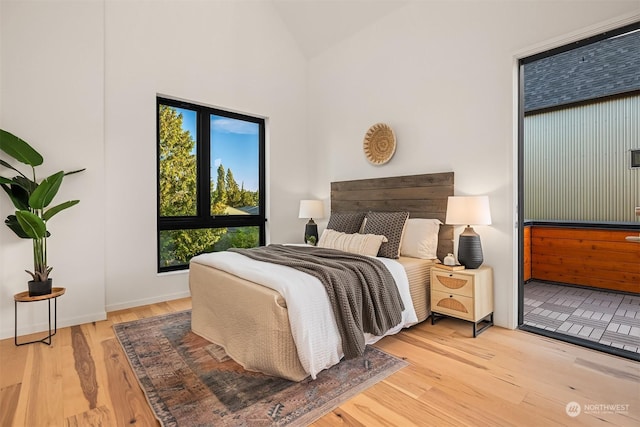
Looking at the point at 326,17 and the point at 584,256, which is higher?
the point at 326,17

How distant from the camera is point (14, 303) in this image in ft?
9.26

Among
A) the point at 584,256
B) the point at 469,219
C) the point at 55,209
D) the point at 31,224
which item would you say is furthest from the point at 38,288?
the point at 584,256

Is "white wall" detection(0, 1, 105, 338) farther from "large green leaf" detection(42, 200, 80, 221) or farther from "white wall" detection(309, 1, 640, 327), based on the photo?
"white wall" detection(309, 1, 640, 327)

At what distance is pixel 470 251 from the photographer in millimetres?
2861

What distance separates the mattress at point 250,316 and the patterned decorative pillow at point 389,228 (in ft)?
0.56

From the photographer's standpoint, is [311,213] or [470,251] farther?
[311,213]

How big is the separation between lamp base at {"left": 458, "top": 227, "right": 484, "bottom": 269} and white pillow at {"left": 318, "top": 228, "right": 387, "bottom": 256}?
0.69 meters

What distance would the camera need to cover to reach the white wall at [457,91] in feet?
9.37

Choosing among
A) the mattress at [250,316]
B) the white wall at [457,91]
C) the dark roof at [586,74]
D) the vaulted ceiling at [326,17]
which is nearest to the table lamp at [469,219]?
the white wall at [457,91]

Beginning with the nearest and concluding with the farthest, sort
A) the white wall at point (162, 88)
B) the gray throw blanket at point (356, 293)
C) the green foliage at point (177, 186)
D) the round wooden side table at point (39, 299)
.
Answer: the gray throw blanket at point (356, 293) < the round wooden side table at point (39, 299) < the white wall at point (162, 88) < the green foliage at point (177, 186)

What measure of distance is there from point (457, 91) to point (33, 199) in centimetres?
388

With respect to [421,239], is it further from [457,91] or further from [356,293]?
[457,91]

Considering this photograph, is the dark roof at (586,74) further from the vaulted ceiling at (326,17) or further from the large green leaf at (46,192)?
the large green leaf at (46,192)

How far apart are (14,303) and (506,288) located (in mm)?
4273
